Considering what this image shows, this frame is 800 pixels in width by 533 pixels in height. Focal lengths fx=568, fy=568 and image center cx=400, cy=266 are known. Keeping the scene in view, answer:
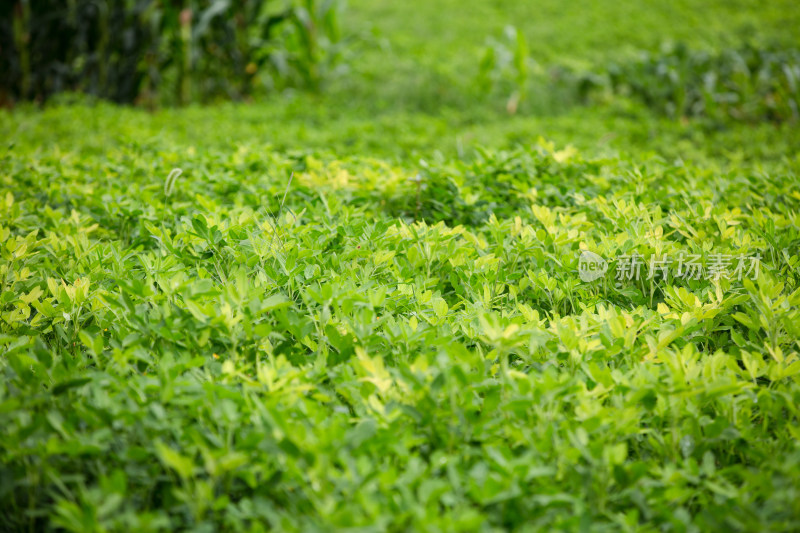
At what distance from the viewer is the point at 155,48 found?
6969 mm

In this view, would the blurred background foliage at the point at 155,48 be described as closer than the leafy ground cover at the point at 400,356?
No

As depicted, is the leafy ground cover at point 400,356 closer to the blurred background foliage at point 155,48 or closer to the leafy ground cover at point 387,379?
the leafy ground cover at point 387,379

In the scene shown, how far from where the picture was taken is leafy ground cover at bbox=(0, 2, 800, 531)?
1.07 meters

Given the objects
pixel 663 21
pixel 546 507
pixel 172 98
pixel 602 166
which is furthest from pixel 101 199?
pixel 663 21

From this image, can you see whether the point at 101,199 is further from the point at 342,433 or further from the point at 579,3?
the point at 579,3

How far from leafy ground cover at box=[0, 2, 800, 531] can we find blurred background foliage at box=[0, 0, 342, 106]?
4.78 metres

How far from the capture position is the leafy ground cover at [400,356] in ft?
3.52

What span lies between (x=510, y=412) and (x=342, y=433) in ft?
1.33

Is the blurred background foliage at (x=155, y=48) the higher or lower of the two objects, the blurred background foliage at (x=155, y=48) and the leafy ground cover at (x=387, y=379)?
the higher

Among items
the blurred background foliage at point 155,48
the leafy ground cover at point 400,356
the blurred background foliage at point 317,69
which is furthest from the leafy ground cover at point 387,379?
the blurred background foliage at point 155,48

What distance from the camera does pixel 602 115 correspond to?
6.71 meters

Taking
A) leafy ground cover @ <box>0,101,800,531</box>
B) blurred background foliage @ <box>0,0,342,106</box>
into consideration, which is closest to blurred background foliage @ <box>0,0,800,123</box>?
blurred background foliage @ <box>0,0,342,106</box>

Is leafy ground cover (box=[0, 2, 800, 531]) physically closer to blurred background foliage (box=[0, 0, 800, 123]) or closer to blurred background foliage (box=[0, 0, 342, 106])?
blurred background foliage (box=[0, 0, 800, 123])

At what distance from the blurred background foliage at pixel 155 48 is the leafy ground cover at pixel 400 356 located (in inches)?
188
